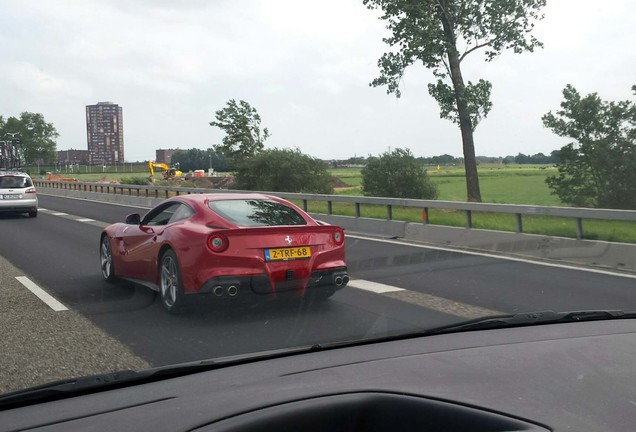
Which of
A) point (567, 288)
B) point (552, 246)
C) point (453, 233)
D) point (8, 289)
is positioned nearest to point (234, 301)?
point (8, 289)

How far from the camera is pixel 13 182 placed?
2323 cm

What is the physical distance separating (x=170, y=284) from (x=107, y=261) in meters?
2.42

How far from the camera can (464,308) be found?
7340mm

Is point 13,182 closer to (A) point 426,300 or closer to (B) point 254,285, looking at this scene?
(B) point 254,285

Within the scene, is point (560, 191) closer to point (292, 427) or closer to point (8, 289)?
point (8, 289)

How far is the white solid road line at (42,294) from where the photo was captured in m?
7.60

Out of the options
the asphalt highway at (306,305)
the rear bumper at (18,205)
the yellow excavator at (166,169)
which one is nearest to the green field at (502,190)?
the yellow excavator at (166,169)

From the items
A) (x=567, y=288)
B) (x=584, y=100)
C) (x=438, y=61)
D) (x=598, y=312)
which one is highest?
(x=438, y=61)

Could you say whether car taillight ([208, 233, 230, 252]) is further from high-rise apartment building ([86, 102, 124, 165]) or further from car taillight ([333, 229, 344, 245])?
high-rise apartment building ([86, 102, 124, 165])

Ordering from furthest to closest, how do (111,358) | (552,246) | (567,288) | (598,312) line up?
(552,246), (567,288), (111,358), (598,312)

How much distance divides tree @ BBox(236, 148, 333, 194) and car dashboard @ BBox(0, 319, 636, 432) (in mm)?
37106

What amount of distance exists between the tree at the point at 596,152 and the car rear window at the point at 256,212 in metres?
18.8

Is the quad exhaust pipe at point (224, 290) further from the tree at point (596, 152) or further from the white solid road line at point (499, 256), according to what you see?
the tree at point (596, 152)

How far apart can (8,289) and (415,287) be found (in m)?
5.32
